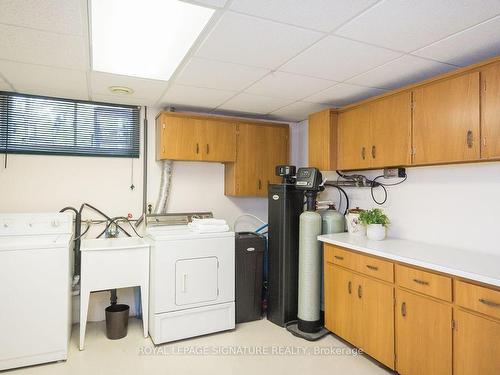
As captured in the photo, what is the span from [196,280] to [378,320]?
159cm

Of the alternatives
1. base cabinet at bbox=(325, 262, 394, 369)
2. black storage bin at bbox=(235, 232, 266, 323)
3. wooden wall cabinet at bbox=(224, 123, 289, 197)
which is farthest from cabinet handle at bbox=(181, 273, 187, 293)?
base cabinet at bbox=(325, 262, 394, 369)

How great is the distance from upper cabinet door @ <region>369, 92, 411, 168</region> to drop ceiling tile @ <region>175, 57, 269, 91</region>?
1.12 meters

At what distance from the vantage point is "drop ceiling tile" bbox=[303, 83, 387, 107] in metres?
2.98

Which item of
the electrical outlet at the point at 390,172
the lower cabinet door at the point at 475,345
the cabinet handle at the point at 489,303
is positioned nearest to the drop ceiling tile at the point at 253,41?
the electrical outlet at the point at 390,172

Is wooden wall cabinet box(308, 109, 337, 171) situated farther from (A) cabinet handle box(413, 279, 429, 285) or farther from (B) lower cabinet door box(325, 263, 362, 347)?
(A) cabinet handle box(413, 279, 429, 285)

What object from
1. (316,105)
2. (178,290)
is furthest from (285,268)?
(316,105)

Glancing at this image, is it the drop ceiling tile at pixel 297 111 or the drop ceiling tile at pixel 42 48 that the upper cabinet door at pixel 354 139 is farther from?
the drop ceiling tile at pixel 42 48

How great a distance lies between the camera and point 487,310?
6.02 ft

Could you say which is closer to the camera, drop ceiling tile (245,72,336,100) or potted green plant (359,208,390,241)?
drop ceiling tile (245,72,336,100)

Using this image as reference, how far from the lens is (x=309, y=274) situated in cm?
317

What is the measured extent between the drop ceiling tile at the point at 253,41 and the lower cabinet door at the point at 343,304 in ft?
6.07

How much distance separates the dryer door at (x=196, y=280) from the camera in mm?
3027

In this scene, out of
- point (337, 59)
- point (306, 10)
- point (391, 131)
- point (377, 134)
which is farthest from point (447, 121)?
point (306, 10)

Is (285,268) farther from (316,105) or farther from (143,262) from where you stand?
(316,105)
